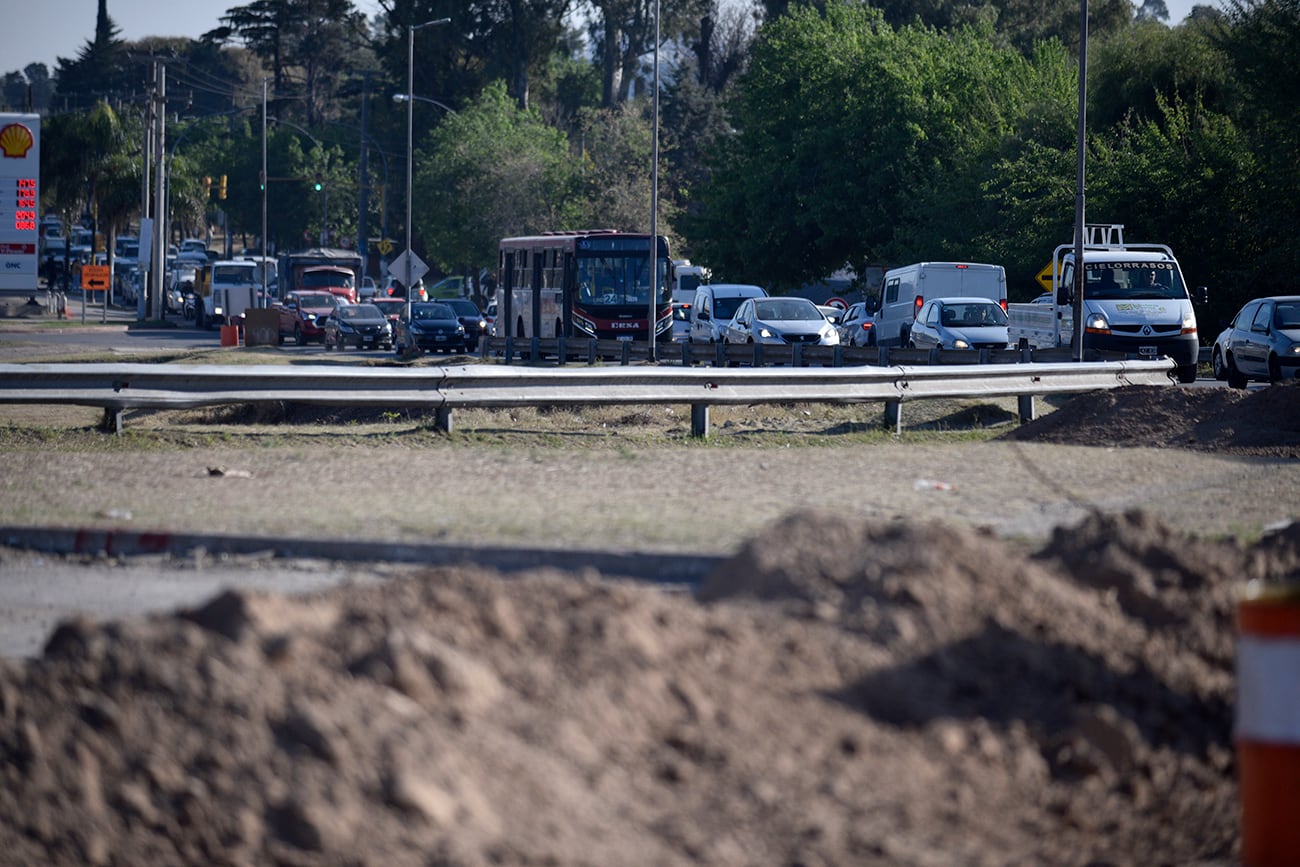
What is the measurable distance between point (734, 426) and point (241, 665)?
13579 mm

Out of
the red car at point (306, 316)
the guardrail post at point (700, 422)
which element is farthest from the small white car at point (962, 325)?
the red car at point (306, 316)

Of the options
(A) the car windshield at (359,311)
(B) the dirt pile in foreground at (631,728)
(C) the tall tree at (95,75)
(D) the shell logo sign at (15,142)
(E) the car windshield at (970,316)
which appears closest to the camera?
(B) the dirt pile in foreground at (631,728)

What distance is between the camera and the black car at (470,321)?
158 feet

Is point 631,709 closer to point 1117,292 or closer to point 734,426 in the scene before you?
point 734,426

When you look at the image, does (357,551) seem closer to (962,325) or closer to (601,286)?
(962,325)

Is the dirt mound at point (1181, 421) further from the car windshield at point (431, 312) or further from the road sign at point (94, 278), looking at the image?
the road sign at point (94, 278)

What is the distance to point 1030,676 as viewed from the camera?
5.97 metres

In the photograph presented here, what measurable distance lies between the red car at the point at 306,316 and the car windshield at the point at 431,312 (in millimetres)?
5333

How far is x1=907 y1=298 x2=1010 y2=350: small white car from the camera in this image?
3231 cm

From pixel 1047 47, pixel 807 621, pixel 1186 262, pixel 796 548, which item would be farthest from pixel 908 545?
pixel 1047 47

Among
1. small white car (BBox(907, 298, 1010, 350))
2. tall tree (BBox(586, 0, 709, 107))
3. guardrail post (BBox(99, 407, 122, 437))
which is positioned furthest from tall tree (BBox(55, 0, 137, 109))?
guardrail post (BBox(99, 407, 122, 437))

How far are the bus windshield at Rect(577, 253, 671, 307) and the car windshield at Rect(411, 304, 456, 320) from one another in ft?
25.9

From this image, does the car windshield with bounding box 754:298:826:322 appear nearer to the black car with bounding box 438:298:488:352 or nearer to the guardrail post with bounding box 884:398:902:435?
the black car with bounding box 438:298:488:352

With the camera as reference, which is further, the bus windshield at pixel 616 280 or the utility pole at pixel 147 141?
the utility pole at pixel 147 141
